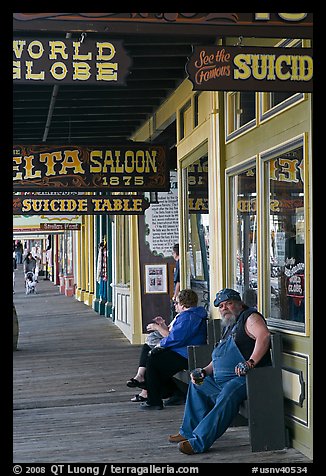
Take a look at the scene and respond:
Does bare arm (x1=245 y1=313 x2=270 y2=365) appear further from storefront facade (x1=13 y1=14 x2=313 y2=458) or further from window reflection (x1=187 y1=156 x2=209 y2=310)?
window reflection (x1=187 y1=156 x2=209 y2=310)

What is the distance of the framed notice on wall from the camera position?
47.6 feet

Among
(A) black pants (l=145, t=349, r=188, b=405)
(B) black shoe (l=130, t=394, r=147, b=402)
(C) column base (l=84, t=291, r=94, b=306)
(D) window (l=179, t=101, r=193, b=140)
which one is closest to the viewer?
(A) black pants (l=145, t=349, r=188, b=405)

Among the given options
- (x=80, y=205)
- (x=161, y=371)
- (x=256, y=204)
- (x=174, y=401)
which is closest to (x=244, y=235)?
(x=256, y=204)

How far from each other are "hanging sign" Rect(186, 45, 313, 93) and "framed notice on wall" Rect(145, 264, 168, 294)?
9136 millimetres

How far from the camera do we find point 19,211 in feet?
41.2

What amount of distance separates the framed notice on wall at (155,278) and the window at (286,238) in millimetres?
7163

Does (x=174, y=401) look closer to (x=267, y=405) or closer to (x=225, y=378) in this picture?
(x=225, y=378)

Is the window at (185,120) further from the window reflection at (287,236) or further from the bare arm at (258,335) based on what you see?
the bare arm at (258,335)

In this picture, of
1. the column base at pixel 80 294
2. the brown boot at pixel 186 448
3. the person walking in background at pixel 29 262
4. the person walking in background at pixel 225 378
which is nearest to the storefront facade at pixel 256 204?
the person walking in background at pixel 225 378

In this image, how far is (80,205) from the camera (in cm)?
1320

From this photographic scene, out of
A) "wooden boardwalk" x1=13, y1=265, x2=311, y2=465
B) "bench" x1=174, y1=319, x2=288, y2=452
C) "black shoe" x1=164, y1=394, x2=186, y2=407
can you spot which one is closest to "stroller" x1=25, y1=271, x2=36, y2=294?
"wooden boardwalk" x1=13, y1=265, x2=311, y2=465
